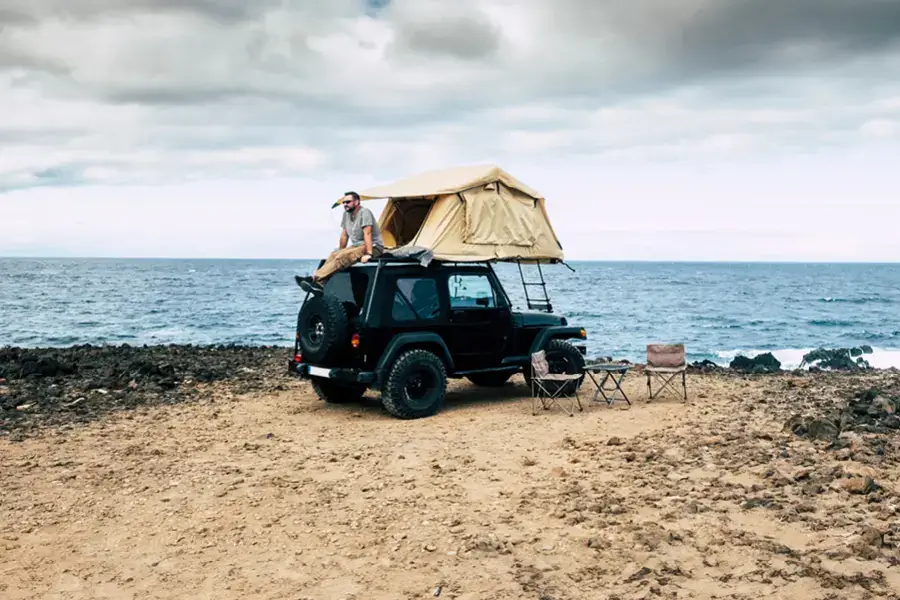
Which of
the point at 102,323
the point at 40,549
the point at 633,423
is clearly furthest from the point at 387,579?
the point at 102,323

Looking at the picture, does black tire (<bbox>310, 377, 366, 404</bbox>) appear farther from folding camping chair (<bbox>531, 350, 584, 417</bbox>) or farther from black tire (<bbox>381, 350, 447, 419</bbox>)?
folding camping chair (<bbox>531, 350, 584, 417</bbox>)

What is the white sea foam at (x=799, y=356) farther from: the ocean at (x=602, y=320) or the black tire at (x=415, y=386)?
the black tire at (x=415, y=386)

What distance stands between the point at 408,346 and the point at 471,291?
1.44 metres

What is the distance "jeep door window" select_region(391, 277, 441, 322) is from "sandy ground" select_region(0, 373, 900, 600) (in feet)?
4.91

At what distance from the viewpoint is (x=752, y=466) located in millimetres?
8094

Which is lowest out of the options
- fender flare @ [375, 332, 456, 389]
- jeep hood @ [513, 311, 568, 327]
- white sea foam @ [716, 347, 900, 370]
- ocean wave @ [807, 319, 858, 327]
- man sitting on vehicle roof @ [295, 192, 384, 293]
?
white sea foam @ [716, 347, 900, 370]

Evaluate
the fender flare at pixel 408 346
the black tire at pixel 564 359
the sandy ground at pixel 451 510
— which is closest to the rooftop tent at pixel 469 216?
the fender flare at pixel 408 346

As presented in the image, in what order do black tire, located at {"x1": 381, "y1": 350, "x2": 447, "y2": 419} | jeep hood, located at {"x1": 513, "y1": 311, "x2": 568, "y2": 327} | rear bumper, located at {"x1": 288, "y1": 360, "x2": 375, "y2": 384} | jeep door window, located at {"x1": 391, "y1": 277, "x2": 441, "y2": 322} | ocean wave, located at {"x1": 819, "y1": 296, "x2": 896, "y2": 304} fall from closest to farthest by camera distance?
rear bumper, located at {"x1": 288, "y1": 360, "x2": 375, "y2": 384} → black tire, located at {"x1": 381, "y1": 350, "x2": 447, "y2": 419} → jeep door window, located at {"x1": 391, "y1": 277, "x2": 441, "y2": 322} → jeep hood, located at {"x1": 513, "y1": 311, "x2": 568, "y2": 327} → ocean wave, located at {"x1": 819, "y1": 296, "x2": 896, "y2": 304}

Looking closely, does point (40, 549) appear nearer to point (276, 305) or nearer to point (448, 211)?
point (448, 211)

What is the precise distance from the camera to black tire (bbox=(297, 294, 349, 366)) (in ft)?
34.9

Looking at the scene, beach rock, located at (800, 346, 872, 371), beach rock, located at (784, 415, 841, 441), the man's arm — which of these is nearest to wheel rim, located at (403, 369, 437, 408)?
the man's arm

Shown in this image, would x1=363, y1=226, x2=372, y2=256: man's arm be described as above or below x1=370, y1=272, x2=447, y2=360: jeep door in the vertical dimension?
above

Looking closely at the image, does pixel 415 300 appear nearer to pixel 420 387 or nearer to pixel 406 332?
pixel 406 332

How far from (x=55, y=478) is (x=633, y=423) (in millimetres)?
6820
